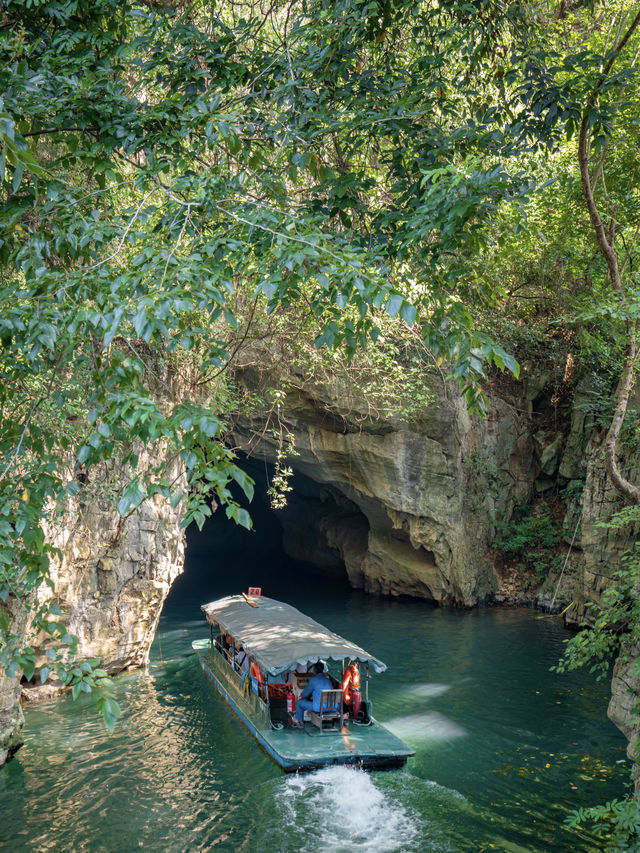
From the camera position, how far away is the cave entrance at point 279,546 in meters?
23.8

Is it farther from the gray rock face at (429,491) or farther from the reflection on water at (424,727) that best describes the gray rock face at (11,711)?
the reflection on water at (424,727)

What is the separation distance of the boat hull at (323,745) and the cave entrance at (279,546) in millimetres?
11561

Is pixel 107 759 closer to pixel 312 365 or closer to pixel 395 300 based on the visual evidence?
pixel 312 365

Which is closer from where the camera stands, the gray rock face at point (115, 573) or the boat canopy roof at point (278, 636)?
the boat canopy roof at point (278, 636)

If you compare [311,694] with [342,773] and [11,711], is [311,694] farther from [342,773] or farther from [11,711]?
[11,711]

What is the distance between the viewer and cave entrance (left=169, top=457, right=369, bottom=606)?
23797mm

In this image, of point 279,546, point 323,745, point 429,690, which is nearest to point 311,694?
point 323,745

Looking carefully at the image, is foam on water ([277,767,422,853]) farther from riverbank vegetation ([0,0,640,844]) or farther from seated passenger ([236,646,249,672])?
riverbank vegetation ([0,0,640,844])

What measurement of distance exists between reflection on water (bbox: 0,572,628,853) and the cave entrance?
911 cm

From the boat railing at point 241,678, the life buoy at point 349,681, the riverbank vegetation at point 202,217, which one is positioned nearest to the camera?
the riverbank vegetation at point 202,217

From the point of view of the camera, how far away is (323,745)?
9477 millimetres

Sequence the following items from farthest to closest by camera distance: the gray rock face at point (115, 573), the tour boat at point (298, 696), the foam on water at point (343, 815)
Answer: the gray rock face at point (115, 573)
the tour boat at point (298, 696)
the foam on water at point (343, 815)

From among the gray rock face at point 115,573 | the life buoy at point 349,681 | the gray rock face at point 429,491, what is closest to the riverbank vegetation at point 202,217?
the life buoy at point 349,681

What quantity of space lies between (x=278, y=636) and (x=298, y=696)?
1145 millimetres
